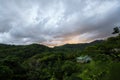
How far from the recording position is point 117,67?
130 inches

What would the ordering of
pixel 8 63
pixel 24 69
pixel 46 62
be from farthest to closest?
1. pixel 46 62
2. pixel 24 69
3. pixel 8 63

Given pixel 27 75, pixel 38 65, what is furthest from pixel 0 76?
pixel 38 65

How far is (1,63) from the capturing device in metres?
63.9

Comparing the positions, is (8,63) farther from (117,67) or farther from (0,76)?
(117,67)

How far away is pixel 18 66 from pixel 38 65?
25.0m

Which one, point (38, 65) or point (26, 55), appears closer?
point (38, 65)

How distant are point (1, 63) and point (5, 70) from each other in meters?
8.13

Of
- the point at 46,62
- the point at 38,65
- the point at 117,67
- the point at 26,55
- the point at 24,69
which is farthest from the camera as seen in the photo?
the point at 26,55

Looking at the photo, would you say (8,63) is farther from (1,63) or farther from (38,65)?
(38,65)

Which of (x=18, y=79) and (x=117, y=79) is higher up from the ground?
(x=117, y=79)

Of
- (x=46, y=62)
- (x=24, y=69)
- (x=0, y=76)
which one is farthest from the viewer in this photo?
(x=46, y=62)

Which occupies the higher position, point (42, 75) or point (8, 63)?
point (8, 63)

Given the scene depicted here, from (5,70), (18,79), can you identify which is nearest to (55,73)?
(5,70)

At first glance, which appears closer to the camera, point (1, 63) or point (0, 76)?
point (0, 76)
